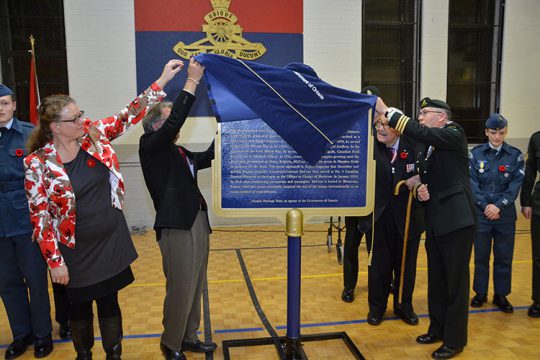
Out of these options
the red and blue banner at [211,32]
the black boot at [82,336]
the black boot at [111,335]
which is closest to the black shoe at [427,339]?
the black boot at [111,335]

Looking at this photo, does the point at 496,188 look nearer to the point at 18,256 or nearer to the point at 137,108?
the point at 137,108

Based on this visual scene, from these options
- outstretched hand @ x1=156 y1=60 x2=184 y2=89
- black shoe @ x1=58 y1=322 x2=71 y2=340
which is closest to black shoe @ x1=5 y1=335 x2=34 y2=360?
black shoe @ x1=58 y1=322 x2=71 y2=340

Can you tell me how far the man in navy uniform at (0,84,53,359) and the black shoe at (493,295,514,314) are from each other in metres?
3.46

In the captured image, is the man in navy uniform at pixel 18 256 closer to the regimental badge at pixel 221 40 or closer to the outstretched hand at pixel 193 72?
the outstretched hand at pixel 193 72

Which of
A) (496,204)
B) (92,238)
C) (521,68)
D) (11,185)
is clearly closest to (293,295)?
(92,238)

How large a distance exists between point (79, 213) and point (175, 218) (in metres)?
0.52

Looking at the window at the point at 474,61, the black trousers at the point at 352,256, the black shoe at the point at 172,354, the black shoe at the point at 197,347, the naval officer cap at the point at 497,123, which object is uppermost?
the window at the point at 474,61

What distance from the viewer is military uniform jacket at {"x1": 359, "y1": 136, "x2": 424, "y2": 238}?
3.41m

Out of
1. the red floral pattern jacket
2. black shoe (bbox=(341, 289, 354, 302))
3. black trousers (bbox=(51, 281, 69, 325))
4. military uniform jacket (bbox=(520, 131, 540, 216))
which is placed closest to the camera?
the red floral pattern jacket

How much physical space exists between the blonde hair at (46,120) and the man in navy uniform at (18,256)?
30.6 inches

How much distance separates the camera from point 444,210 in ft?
9.33

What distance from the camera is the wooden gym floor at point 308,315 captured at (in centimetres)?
301

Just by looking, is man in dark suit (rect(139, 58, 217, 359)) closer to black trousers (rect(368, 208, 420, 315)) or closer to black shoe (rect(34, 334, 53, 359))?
black shoe (rect(34, 334, 53, 359))

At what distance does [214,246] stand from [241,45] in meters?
3.09
